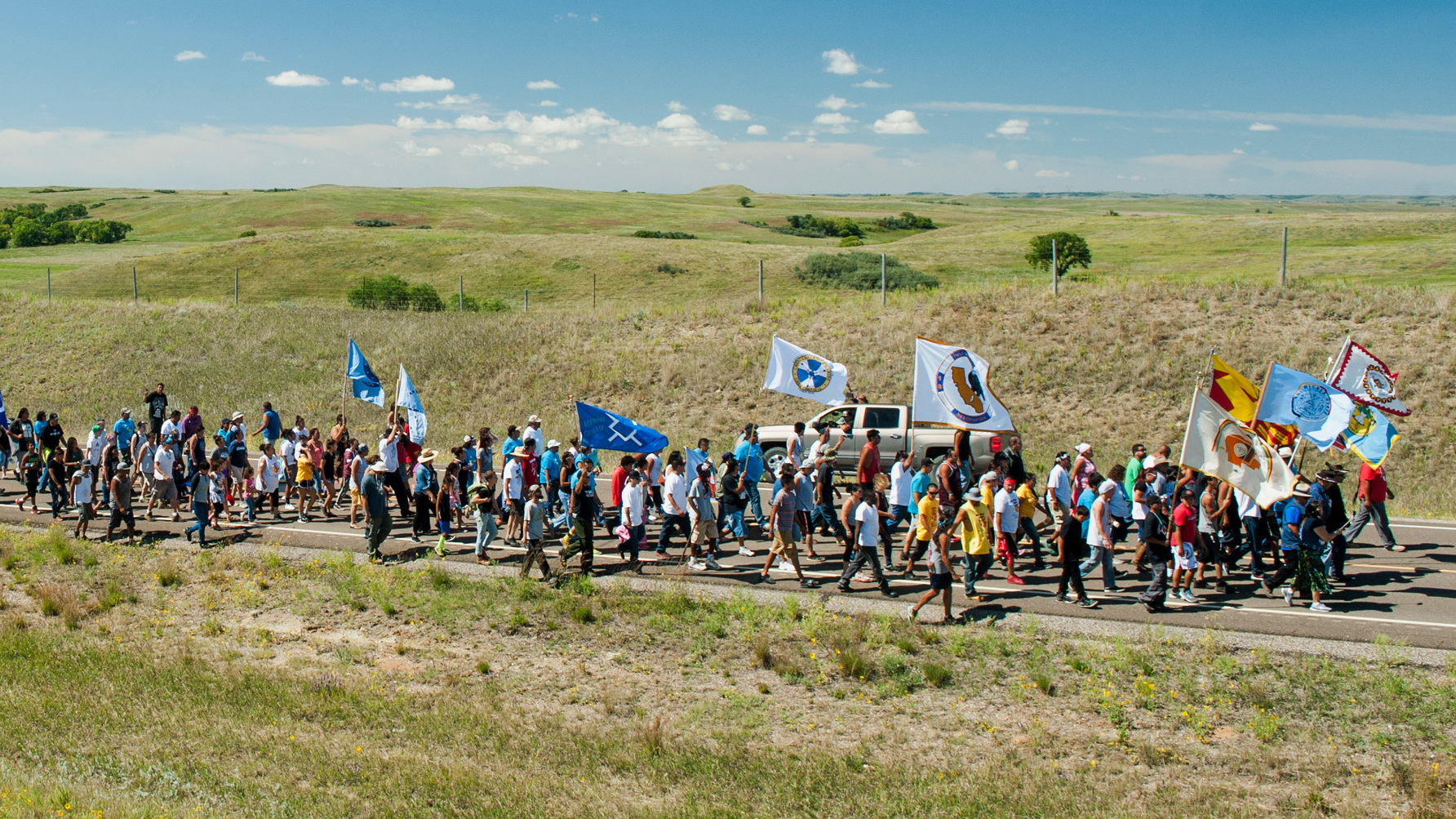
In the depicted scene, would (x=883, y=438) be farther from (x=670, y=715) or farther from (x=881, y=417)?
(x=670, y=715)

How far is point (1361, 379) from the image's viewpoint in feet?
51.4

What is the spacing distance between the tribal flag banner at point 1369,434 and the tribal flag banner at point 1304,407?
0.92 ft

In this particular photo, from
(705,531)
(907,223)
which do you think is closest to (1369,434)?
(705,531)

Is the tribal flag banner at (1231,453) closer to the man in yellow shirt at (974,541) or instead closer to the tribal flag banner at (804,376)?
the man in yellow shirt at (974,541)

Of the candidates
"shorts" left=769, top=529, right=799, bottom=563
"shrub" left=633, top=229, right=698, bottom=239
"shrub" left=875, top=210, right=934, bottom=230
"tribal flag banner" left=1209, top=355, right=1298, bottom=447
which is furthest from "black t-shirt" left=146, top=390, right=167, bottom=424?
"shrub" left=875, top=210, right=934, bottom=230

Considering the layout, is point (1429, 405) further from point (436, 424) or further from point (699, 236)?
point (699, 236)

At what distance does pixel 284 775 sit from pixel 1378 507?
1492cm

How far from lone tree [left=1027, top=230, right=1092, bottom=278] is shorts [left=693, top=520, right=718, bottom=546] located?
3882 centimetres

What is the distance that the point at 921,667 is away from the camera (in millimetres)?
11602

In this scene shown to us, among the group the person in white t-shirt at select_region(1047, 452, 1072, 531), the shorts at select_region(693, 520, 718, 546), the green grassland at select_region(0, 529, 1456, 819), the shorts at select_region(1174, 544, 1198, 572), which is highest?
the person in white t-shirt at select_region(1047, 452, 1072, 531)

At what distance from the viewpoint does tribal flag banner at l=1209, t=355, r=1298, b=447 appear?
14.2m

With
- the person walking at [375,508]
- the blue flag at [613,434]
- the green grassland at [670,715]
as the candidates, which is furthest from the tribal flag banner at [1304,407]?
the person walking at [375,508]

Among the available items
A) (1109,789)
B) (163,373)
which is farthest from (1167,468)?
(163,373)

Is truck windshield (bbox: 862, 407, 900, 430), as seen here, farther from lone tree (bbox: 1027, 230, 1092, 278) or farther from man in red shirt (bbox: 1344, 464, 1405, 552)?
lone tree (bbox: 1027, 230, 1092, 278)
